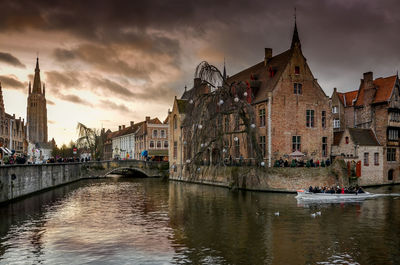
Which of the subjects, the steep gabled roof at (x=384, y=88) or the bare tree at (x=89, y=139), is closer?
the steep gabled roof at (x=384, y=88)

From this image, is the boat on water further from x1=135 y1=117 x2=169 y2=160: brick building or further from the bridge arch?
x1=135 y1=117 x2=169 y2=160: brick building

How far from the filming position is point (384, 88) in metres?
43.8

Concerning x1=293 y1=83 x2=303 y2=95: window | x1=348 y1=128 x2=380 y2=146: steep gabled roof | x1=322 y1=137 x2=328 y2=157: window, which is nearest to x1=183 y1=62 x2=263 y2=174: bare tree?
x1=293 y1=83 x2=303 y2=95: window

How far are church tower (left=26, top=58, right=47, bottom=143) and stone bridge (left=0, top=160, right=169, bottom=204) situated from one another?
95650 millimetres

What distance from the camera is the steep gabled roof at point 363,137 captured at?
131 feet

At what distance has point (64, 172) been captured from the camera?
46000mm

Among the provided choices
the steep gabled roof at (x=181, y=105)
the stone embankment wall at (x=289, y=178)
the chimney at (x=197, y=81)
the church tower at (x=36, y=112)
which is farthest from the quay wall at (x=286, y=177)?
the church tower at (x=36, y=112)

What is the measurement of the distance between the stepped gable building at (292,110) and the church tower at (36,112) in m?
126

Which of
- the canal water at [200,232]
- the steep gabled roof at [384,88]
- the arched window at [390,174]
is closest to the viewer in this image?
the canal water at [200,232]

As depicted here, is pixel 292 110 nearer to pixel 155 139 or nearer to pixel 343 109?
pixel 343 109

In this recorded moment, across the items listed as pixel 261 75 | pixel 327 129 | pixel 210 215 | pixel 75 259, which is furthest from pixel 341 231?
pixel 261 75

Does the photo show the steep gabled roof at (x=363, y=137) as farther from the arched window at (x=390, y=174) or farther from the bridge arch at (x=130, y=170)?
the bridge arch at (x=130, y=170)

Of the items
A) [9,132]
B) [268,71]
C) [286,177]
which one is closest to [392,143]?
[268,71]

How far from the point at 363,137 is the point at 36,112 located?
135365mm
